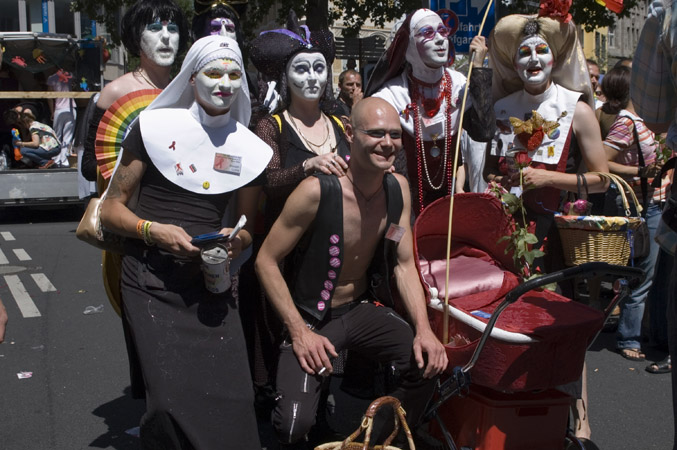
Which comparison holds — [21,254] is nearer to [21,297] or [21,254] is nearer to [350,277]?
[21,297]

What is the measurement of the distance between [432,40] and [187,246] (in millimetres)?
1678

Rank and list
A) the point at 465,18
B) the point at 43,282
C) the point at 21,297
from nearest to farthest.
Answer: the point at 465,18 → the point at 21,297 → the point at 43,282

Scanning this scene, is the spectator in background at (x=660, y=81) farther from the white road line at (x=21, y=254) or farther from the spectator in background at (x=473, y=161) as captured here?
the white road line at (x=21, y=254)

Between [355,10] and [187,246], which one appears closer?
[187,246]

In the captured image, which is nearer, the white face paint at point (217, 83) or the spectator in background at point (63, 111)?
the white face paint at point (217, 83)

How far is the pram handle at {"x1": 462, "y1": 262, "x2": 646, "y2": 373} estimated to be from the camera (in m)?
3.08

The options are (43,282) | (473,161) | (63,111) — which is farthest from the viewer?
(63,111)

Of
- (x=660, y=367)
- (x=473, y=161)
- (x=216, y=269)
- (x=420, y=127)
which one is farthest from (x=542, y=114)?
(x=660, y=367)

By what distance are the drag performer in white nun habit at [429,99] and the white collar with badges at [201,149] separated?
0.89 meters

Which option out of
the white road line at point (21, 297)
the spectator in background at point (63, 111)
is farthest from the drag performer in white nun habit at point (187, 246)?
the spectator in background at point (63, 111)

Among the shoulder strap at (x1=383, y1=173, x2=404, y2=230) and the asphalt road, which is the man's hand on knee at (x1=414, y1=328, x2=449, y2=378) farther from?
the asphalt road

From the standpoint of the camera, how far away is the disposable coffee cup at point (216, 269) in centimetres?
314

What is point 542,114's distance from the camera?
162 inches

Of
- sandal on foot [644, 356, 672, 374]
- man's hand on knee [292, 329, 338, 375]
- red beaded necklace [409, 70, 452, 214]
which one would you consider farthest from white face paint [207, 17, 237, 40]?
sandal on foot [644, 356, 672, 374]
